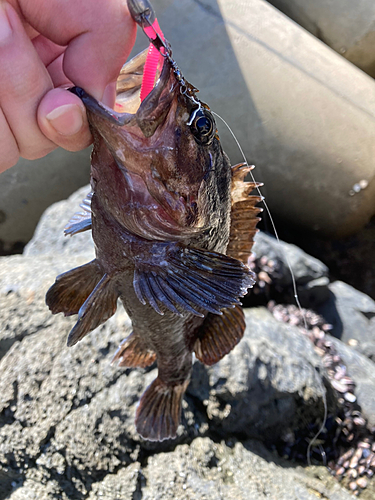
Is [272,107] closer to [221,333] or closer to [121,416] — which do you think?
[221,333]

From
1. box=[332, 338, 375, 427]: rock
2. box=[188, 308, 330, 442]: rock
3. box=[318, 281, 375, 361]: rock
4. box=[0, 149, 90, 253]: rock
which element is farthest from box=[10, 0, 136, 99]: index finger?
box=[318, 281, 375, 361]: rock

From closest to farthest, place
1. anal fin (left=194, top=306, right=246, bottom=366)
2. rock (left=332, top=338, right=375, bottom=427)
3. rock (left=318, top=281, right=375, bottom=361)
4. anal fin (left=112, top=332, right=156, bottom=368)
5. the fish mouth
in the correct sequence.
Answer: the fish mouth, anal fin (left=194, top=306, right=246, bottom=366), anal fin (left=112, top=332, right=156, bottom=368), rock (left=332, top=338, right=375, bottom=427), rock (left=318, top=281, right=375, bottom=361)

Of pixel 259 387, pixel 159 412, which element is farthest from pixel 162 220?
pixel 259 387

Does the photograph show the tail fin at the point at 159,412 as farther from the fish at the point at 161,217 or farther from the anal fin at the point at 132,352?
the fish at the point at 161,217

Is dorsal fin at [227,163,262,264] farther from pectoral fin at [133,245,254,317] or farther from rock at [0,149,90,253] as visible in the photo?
rock at [0,149,90,253]

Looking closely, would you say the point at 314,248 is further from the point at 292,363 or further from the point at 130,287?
the point at 130,287

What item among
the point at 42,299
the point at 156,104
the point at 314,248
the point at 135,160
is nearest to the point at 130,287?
the point at 135,160
